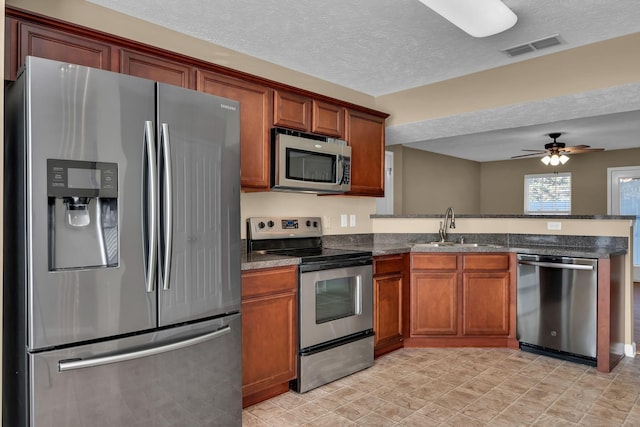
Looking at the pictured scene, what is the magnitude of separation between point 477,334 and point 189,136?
3.03 metres

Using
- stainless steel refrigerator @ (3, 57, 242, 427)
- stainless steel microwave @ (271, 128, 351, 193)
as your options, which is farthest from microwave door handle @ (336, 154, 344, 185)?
stainless steel refrigerator @ (3, 57, 242, 427)

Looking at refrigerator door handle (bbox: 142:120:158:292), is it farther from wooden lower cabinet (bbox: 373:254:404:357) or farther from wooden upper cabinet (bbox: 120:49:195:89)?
wooden lower cabinet (bbox: 373:254:404:357)

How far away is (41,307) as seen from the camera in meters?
1.60

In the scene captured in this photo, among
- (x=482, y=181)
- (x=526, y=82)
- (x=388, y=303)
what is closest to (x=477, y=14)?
(x=526, y=82)

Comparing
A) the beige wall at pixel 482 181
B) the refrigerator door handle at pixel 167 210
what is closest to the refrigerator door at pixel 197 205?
the refrigerator door handle at pixel 167 210

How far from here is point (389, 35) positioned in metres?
2.87

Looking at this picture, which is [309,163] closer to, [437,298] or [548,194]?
[437,298]

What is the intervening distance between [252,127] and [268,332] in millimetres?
1357

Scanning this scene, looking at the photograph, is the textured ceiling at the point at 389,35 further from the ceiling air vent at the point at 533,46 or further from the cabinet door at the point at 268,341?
the cabinet door at the point at 268,341

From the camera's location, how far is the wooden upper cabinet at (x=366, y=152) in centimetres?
366

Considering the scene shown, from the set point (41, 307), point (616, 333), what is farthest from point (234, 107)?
point (616, 333)

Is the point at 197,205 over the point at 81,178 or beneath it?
beneath

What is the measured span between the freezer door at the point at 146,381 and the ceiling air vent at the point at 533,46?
8.78 ft

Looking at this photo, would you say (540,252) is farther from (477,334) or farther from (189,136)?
(189,136)
